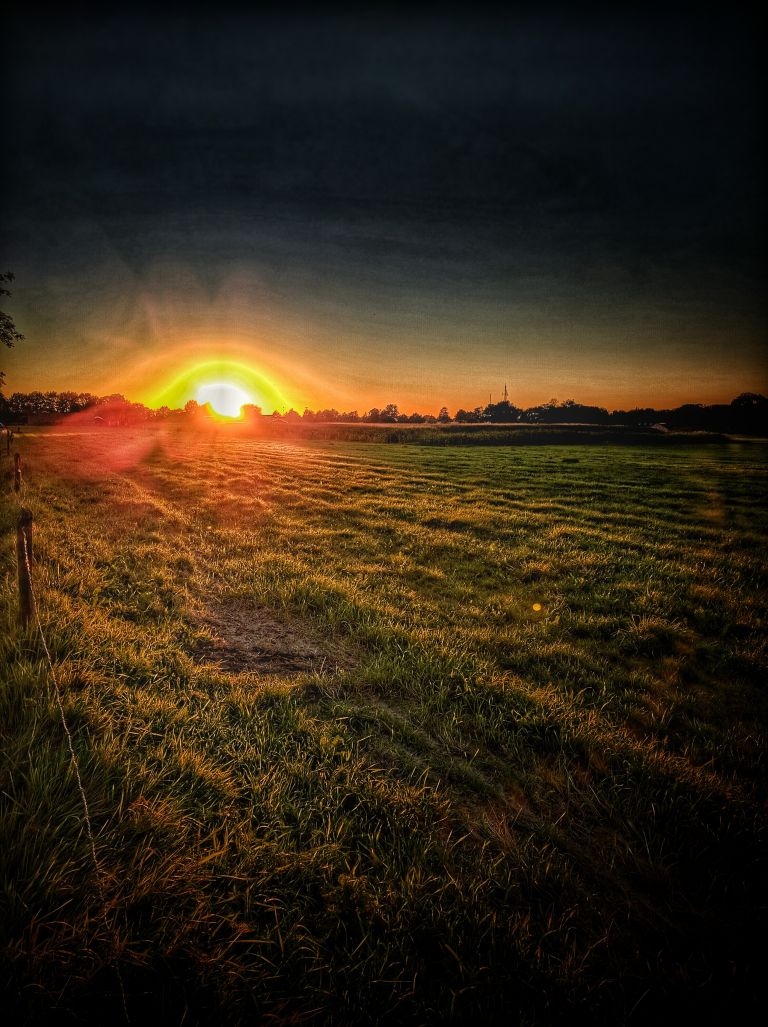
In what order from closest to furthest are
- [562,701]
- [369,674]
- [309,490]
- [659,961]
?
[659,961] < [562,701] < [369,674] < [309,490]

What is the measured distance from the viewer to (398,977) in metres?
2.00

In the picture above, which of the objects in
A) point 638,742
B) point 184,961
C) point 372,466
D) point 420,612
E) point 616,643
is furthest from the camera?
point 372,466

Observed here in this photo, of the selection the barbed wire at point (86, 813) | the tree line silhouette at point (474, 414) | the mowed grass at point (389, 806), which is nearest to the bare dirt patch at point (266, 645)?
the mowed grass at point (389, 806)

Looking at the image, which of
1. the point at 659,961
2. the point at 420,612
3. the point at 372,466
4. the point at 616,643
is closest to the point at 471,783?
the point at 659,961

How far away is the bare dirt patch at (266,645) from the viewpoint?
→ 4949 millimetres

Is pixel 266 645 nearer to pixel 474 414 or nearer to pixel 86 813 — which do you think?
pixel 86 813

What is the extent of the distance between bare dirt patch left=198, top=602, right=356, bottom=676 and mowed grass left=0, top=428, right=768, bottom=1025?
0.18m

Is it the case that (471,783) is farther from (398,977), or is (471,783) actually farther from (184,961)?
(184,961)

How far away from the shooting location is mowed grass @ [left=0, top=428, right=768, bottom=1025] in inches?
76.4

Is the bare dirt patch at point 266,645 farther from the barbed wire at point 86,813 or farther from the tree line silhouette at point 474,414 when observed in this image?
the tree line silhouette at point 474,414

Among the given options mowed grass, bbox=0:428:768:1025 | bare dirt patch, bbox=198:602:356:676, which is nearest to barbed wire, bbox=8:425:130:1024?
mowed grass, bbox=0:428:768:1025

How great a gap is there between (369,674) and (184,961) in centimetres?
295

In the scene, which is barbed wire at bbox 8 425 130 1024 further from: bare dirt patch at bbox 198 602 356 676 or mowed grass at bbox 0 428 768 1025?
bare dirt patch at bbox 198 602 356 676

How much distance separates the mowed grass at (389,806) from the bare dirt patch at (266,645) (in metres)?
0.18
